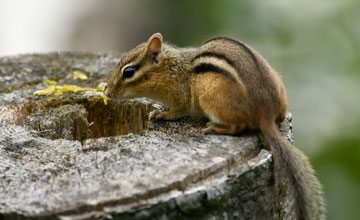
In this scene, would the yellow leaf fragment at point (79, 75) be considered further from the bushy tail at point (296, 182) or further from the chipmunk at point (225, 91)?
the bushy tail at point (296, 182)

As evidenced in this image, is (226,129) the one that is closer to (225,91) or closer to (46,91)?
(225,91)

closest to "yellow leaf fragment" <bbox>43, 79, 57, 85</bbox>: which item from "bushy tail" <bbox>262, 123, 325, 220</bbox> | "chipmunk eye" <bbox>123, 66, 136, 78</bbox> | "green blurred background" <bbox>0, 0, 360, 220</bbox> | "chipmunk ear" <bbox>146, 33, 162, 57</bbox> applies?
"chipmunk eye" <bbox>123, 66, 136, 78</bbox>

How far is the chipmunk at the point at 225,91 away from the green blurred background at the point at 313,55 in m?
1.78

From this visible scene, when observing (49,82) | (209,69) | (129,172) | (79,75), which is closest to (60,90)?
(49,82)

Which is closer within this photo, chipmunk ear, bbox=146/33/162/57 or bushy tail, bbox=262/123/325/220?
bushy tail, bbox=262/123/325/220

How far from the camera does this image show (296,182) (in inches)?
103

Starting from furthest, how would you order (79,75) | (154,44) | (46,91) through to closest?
(79,75)
(46,91)
(154,44)

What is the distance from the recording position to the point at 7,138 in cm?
289

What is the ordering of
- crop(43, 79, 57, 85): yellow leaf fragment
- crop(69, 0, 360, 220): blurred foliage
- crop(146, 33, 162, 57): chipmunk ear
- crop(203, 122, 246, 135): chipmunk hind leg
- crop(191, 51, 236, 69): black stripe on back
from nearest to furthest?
crop(203, 122, 246, 135): chipmunk hind leg < crop(191, 51, 236, 69): black stripe on back < crop(146, 33, 162, 57): chipmunk ear < crop(43, 79, 57, 85): yellow leaf fragment < crop(69, 0, 360, 220): blurred foliage

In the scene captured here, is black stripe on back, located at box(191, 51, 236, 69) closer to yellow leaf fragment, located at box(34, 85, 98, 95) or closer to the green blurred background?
yellow leaf fragment, located at box(34, 85, 98, 95)

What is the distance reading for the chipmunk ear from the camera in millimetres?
3500

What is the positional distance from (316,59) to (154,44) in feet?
8.51

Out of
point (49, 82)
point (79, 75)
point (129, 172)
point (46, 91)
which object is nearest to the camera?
point (129, 172)

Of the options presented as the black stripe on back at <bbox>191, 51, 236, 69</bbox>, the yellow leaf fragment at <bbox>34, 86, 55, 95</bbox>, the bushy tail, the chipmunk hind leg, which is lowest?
the bushy tail
